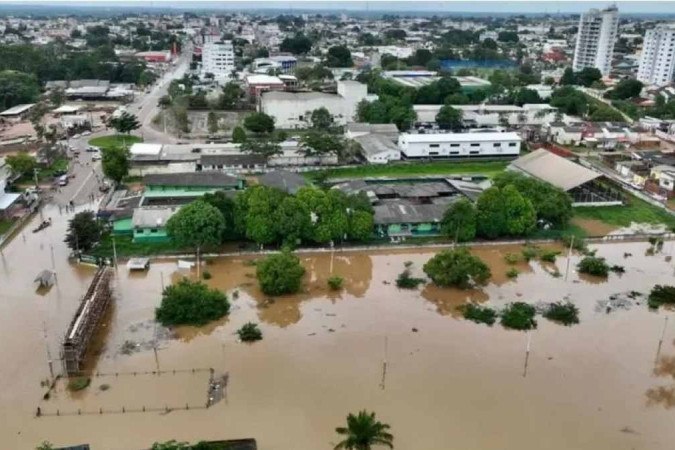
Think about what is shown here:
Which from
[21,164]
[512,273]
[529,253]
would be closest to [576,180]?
[529,253]

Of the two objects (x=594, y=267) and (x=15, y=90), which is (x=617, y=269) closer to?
(x=594, y=267)

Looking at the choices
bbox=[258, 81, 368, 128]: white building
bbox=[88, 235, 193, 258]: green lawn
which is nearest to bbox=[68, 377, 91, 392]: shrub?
bbox=[88, 235, 193, 258]: green lawn

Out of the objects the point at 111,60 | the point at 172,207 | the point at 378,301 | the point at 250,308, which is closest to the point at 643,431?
the point at 378,301

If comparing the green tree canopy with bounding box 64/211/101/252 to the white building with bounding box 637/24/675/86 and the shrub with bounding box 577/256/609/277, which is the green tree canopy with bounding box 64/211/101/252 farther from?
the white building with bounding box 637/24/675/86

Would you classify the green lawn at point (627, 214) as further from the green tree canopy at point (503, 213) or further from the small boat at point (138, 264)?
the small boat at point (138, 264)

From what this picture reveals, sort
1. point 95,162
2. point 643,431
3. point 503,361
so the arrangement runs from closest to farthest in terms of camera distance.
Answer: point 643,431
point 503,361
point 95,162

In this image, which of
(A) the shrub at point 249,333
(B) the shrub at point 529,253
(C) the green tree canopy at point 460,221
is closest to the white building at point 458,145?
(C) the green tree canopy at point 460,221

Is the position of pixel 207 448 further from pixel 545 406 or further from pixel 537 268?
pixel 537 268
